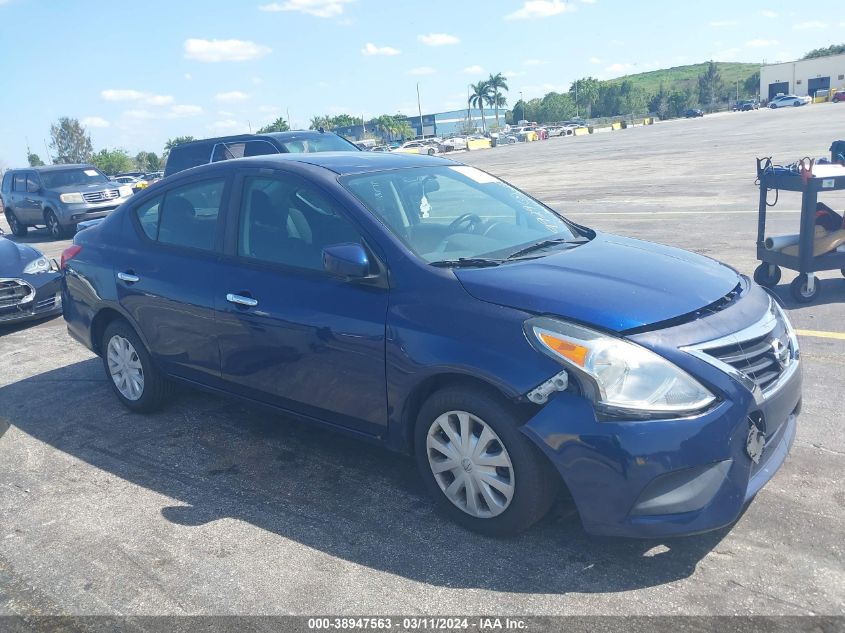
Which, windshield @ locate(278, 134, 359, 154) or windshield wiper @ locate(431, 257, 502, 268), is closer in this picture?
windshield wiper @ locate(431, 257, 502, 268)

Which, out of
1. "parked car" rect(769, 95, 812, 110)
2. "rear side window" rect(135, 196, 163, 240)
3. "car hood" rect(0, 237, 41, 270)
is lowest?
"parked car" rect(769, 95, 812, 110)

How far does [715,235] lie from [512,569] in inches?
344

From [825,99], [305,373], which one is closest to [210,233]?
[305,373]

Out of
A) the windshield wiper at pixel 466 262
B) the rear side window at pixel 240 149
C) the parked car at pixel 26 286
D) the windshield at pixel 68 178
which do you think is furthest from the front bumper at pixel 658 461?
the windshield at pixel 68 178

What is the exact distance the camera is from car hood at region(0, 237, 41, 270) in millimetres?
8516

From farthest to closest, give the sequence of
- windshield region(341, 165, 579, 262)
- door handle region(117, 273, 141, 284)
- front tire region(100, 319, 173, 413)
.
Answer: front tire region(100, 319, 173, 413), door handle region(117, 273, 141, 284), windshield region(341, 165, 579, 262)

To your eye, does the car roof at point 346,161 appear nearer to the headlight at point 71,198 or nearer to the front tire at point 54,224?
the headlight at point 71,198

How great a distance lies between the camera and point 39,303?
858 cm

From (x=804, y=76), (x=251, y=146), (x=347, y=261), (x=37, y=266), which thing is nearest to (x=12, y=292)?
(x=37, y=266)

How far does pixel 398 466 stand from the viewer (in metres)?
4.34

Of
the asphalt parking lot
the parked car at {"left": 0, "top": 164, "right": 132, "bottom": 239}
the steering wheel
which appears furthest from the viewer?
the parked car at {"left": 0, "top": 164, "right": 132, "bottom": 239}

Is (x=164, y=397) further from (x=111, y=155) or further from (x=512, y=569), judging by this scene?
(x=111, y=155)

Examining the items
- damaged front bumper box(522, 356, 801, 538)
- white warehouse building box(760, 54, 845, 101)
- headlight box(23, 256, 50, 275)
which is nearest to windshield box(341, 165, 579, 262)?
damaged front bumper box(522, 356, 801, 538)

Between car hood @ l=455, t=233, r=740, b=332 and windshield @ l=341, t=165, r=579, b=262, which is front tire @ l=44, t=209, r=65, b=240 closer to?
windshield @ l=341, t=165, r=579, b=262
